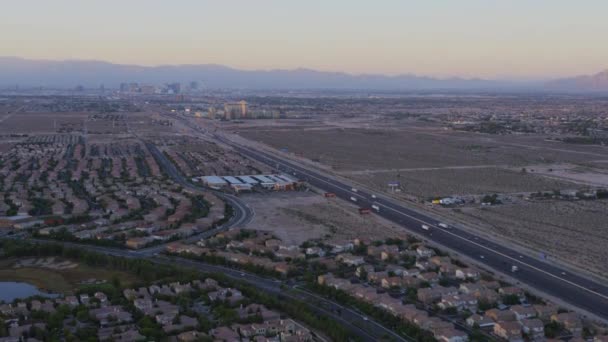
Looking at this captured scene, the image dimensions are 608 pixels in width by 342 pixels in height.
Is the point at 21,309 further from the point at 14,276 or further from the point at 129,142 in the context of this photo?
the point at 129,142

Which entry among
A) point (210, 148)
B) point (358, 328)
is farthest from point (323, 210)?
point (210, 148)

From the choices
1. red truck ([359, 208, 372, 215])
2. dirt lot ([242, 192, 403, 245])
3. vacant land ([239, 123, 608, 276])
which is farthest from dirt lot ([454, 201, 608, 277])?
dirt lot ([242, 192, 403, 245])

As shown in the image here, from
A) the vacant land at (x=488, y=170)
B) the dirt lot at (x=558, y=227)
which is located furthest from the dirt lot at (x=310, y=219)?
the dirt lot at (x=558, y=227)

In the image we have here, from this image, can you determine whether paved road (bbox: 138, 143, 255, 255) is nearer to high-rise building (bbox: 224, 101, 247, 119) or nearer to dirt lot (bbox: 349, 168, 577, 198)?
dirt lot (bbox: 349, 168, 577, 198)

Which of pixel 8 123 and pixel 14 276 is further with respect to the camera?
pixel 8 123

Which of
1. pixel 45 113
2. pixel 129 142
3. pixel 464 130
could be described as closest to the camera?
pixel 129 142
